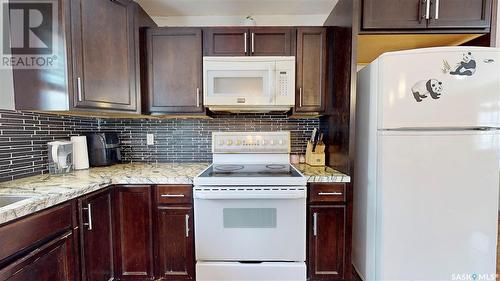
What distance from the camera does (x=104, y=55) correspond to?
1.52 meters

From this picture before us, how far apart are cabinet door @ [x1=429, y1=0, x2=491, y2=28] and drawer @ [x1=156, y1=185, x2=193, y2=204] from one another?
2027 mm

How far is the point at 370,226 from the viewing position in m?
1.50

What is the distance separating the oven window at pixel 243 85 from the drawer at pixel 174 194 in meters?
0.79

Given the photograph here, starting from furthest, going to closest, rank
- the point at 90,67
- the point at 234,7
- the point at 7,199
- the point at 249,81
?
the point at 234,7, the point at 249,81, the point at 90,67, the point at 7,199

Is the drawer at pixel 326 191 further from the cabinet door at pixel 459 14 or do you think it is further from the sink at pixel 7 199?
the sink at pixel 7 199

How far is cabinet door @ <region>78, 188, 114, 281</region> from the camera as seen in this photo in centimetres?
126

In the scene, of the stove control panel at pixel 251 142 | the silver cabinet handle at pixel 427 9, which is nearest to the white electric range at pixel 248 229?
the stove control panel at pixel 251 142

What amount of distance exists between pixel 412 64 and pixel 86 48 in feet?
6.69

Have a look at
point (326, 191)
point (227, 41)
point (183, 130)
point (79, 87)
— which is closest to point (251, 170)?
point (326, 191)

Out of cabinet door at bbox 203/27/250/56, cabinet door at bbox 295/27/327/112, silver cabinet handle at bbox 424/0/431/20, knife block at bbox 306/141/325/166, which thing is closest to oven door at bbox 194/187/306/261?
knife block at bbox 306/141/325/166

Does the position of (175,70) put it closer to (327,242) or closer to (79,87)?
(79,87)

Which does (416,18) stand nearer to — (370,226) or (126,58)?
(370,226)
